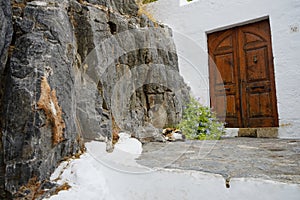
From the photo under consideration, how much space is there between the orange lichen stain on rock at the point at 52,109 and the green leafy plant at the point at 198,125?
99.7 inches

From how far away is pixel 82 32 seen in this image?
8.21ft

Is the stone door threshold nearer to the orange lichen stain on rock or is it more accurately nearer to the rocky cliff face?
the rocky cliff face

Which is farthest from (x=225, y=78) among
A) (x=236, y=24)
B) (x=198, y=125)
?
(x=198, y=125)

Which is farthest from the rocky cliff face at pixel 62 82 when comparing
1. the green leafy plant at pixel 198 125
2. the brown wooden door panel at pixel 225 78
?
the brown wooden door panel at pixel 225 78

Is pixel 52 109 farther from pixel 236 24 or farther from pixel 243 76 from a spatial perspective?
pixel 236 24

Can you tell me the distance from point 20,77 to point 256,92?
14.3ft

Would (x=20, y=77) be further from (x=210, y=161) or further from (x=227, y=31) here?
(x=227, y=31)

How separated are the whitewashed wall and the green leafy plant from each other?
923 mm

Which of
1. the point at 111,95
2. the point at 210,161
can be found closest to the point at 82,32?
the point at 111,95

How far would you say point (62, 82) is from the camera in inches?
75.2

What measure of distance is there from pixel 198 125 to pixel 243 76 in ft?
5.24

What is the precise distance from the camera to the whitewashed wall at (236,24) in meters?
4.48

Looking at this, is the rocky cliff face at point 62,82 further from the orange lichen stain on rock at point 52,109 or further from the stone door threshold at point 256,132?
the stone door threshold at point 256,132

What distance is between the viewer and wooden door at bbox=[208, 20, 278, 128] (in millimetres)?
4797
